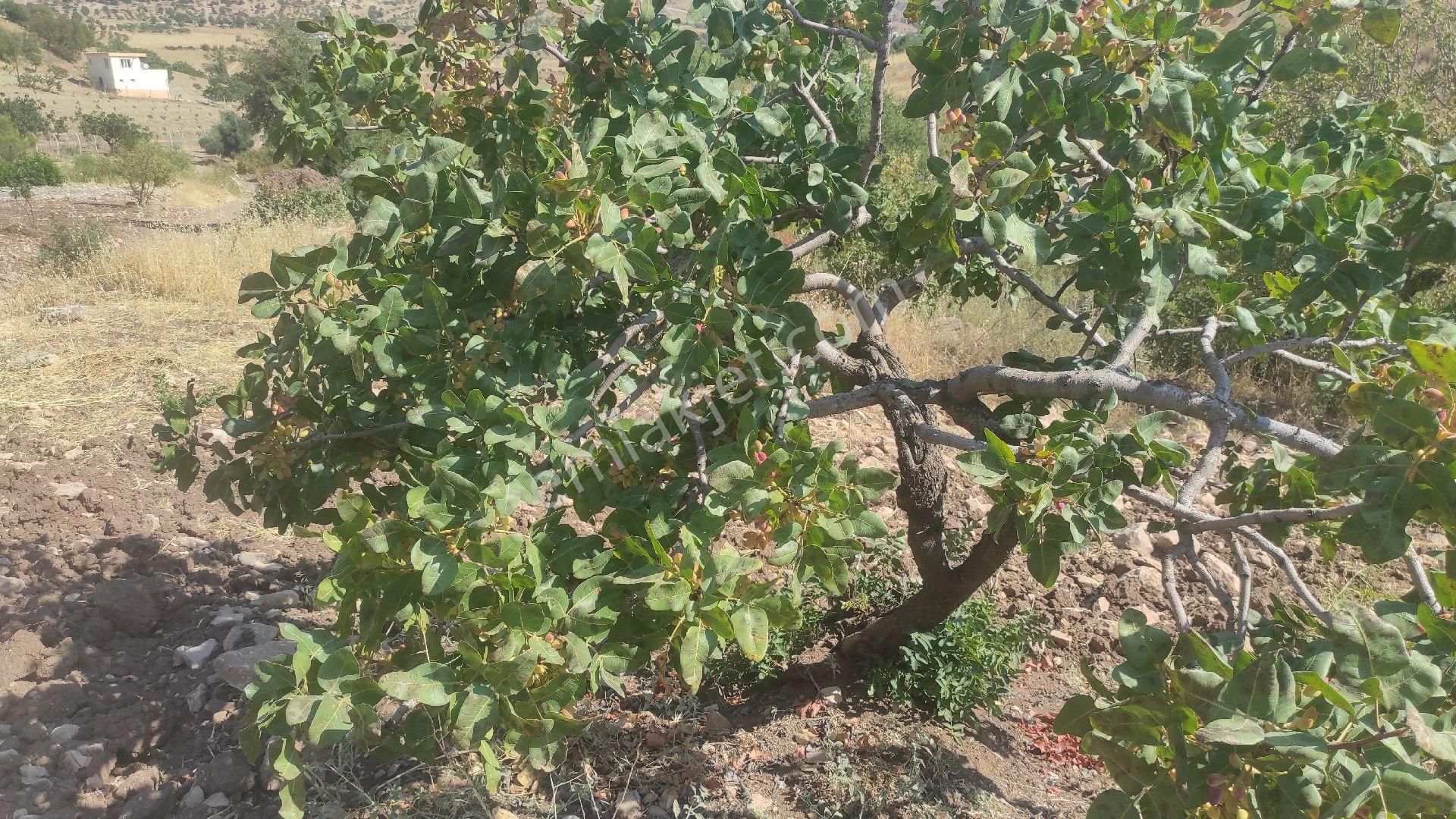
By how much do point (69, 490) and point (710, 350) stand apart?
3754 millimetres

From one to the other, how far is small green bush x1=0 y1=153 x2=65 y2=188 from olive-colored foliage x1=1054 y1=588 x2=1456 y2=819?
20174mm

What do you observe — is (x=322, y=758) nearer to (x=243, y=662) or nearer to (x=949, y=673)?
(x=243, y=662)

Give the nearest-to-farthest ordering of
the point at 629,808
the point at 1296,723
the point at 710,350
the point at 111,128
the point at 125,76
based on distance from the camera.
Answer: the point at 1296,723 → the point at 710,350 → the point at 629,808 → the point at 111,128 → the point at 125,76

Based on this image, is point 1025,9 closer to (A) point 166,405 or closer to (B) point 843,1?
(B) point 843,1

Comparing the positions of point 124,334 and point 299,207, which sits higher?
point 299,207

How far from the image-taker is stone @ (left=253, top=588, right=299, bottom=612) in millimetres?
3188

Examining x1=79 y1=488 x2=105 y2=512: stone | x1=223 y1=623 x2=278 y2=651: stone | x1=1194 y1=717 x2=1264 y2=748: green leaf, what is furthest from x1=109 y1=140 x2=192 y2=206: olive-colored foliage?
x1=1194 y1=717 x2=1264 y2=748: green leaf

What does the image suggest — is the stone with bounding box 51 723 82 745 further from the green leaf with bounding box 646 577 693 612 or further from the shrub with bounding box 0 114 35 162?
the shrub with bounding box 0 114 35 162

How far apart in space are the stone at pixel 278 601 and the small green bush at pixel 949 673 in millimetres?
2145

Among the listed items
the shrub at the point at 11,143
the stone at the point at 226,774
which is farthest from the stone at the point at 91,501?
the shrub at the point at 11,143

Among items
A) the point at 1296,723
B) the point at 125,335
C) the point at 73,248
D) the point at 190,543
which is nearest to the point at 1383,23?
the point at 1296,723

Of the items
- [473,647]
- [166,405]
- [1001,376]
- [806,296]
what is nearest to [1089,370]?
[1001,376]

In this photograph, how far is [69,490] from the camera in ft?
12.3

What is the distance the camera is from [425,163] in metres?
1.39
